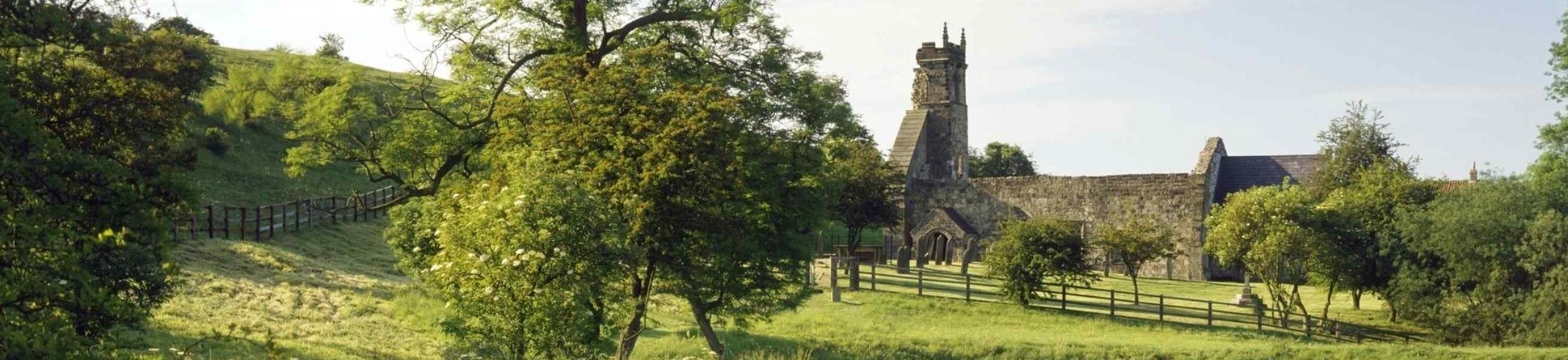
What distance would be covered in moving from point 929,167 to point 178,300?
114 ft

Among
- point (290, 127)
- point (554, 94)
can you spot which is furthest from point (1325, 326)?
point (290, 127)

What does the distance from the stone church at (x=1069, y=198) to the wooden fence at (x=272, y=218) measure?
52.6ft

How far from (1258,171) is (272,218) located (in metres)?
31.0

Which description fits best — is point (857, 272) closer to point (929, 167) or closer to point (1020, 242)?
point (1020, 242)

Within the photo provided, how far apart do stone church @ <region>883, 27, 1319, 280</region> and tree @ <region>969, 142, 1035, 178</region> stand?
85.3 ft

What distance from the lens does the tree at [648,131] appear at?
19.8 meters

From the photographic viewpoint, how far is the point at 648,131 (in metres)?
20.0

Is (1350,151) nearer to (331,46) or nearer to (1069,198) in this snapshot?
(1069,198)

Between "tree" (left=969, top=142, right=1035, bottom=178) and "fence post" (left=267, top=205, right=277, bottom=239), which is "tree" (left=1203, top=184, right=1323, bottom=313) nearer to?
"fence post" (left=267, top=205, right=277, bottom=239)

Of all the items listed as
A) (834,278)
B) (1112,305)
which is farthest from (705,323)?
(1112,305)

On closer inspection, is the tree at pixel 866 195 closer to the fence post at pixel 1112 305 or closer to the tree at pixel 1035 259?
the tree at pixel 1035 259

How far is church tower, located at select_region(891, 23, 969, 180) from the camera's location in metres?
53.3

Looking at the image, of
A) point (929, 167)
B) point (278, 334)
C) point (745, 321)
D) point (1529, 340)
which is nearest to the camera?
point (278, 334)

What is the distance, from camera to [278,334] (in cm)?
2078
